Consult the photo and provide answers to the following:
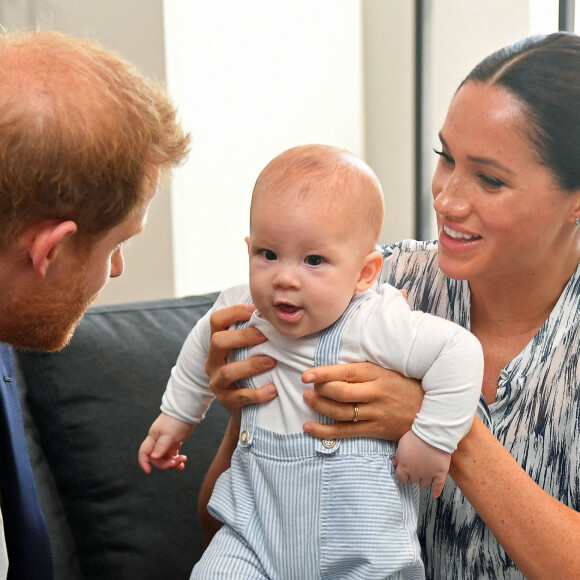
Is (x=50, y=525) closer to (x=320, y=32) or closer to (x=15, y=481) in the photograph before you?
(x=15, y=481)

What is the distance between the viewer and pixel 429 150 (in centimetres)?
397

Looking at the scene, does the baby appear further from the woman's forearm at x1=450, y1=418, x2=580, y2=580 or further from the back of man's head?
the back of man's head

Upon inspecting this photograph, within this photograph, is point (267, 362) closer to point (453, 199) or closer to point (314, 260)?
point (314, 260)

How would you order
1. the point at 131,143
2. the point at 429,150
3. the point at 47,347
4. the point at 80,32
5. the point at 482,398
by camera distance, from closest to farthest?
the point at 131,143, the point at 47,347, the point at 482,398, the point at 80,32, the point at 429,150

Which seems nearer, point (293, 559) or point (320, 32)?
point (293, 559)

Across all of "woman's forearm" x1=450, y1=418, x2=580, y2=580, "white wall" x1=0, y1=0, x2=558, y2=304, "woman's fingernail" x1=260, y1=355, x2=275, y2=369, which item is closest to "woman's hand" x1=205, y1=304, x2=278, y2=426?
"woman's fingernail" x1=260, y1=355, x2=275, y2=369

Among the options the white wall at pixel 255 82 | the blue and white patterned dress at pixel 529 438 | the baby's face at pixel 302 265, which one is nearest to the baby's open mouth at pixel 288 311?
the baby's face at pixel 302 265

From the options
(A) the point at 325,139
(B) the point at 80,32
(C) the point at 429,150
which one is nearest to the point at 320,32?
(A) the point at 325,139

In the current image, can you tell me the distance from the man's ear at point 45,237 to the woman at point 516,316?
0.34 meters

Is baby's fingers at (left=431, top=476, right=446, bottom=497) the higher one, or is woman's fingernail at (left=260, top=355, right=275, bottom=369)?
woman's fingernail at (left=260, top=355, right=275, bottom=369)

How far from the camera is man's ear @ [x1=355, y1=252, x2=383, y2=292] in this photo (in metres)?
1.40

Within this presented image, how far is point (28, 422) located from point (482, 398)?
106cm

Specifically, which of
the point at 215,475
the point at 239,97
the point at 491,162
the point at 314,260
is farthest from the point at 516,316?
the point at 239,97

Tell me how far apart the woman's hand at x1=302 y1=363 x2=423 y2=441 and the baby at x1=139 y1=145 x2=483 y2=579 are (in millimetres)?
17
